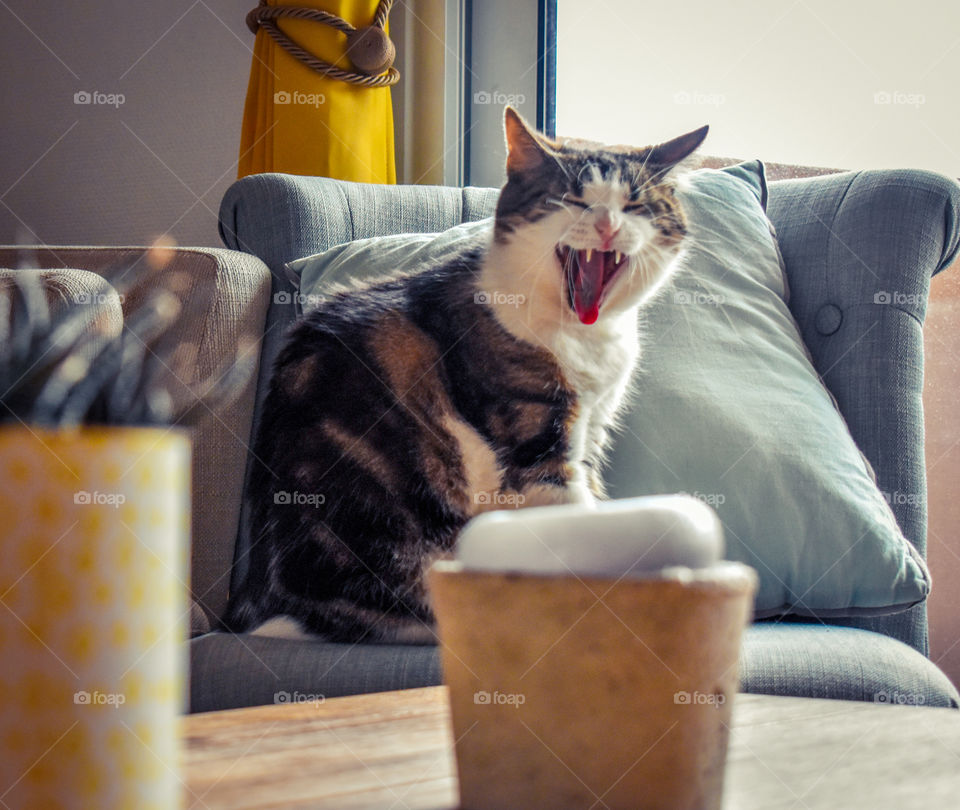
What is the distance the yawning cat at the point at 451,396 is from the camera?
96 cm

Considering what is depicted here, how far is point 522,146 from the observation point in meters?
1.07

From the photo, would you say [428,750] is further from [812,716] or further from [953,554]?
[953,554]

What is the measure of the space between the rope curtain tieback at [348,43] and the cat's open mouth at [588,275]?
39.0 inches

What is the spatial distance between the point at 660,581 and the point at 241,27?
2.19 m

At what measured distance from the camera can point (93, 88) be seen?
6.95ft

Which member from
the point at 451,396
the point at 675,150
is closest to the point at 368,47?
the point at 675,150

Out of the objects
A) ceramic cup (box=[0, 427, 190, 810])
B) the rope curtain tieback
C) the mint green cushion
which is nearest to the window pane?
the rope curtain tieback

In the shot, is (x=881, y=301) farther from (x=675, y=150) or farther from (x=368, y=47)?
(x=368, y=47)

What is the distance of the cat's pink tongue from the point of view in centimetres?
101

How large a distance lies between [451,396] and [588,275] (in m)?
0.21

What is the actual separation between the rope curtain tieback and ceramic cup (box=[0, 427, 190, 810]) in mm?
1708

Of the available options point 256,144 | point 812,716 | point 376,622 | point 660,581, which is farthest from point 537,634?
point 256,144

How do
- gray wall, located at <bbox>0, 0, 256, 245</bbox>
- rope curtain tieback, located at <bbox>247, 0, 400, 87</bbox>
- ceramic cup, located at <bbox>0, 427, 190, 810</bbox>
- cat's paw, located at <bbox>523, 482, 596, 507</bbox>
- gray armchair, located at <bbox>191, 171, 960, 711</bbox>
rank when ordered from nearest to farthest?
ceramic cup, located at <bbox>0, 427, 190, 810</bbox> → gray armchair, located at <bbox>191, 171, 960, 711</bbox> → cat's paw, located at <bbox>523, 482, 596, 507</bbox> → rope curtain tieback, located at <bbox>247, 0, 400, 87</bbox> → gray wall, located at <bbox>0, 0, 256, 245</bbox>

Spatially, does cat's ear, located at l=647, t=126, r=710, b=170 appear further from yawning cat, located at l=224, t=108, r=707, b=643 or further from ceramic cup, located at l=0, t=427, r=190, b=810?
ceramic cup, located at l=0, t=427, r=190, b=810
